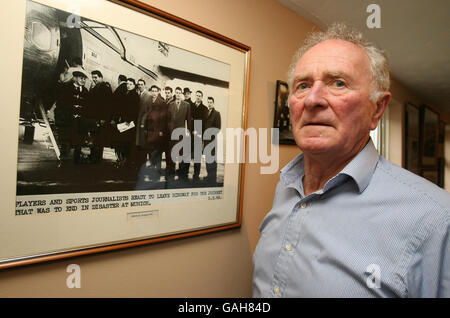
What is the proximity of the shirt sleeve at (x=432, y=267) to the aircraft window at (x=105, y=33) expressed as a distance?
1035 millimetres

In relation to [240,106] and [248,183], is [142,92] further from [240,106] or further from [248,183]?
[248,183]

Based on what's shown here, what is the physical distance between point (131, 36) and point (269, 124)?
770 mm

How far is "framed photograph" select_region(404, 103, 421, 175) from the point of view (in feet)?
8.65

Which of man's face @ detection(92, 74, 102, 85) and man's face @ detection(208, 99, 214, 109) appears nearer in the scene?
man's face @ detection(92, 74, 102, 85)

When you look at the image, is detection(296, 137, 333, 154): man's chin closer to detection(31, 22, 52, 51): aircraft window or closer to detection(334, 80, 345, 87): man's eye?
detection(334, 80, 345, 87): man's eye

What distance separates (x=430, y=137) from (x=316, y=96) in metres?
3.67

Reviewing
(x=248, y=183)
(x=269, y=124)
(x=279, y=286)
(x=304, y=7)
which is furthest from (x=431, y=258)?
(x=304, y=7)

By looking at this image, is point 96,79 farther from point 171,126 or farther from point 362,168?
point 362,168

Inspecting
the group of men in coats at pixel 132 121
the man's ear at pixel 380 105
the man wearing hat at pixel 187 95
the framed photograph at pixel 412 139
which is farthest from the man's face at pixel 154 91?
the framed photograph at pixel 412 139

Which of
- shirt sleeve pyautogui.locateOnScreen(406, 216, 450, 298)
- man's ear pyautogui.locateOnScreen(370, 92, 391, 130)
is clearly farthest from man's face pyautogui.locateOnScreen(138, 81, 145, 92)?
shirt sleeve pyautogui.locateOnScreen(406, 216, 450, 298)

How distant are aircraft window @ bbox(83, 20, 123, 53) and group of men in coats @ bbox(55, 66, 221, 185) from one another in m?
0.10

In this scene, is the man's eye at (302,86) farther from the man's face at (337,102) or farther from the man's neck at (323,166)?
the man's neck at (323,166)

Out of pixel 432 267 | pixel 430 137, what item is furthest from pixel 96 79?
pixel 430 137

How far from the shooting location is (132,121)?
0.77 m
